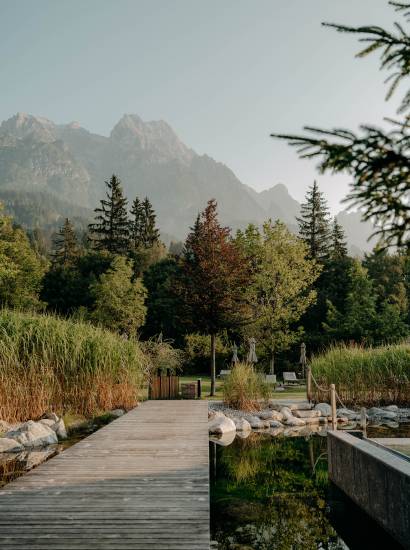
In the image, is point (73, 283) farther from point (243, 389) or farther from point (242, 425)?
point (242, 425)

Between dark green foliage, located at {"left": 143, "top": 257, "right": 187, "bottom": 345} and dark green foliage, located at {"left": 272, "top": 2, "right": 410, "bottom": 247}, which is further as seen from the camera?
dark green foliage, located at {"left": 143, "top": 257, "right": 187, "bottom": 345}

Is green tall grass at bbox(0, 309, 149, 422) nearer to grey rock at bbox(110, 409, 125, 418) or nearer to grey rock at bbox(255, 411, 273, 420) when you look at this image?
grey rock at bbox(110, 409, 125, 418)

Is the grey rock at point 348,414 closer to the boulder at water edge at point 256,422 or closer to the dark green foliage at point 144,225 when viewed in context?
the boulder at water edge at point 256,422

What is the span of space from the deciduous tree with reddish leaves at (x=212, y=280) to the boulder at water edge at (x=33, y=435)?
7.88 m

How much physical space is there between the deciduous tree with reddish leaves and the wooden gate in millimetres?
1892

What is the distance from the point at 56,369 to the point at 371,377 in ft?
27.2

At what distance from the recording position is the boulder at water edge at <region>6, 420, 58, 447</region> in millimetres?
8312

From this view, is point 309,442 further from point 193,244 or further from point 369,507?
point 193,244

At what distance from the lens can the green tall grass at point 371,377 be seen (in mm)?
13320

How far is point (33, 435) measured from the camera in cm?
838

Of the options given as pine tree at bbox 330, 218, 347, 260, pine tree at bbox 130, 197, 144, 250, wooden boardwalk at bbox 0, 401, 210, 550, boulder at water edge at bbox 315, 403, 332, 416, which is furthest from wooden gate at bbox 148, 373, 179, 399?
pine tree at bbox 130, 197, 144, 250

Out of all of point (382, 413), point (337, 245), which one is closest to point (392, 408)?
point (382, 413)

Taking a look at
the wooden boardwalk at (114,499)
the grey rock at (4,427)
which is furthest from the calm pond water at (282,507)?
the grey rock at (4,427)

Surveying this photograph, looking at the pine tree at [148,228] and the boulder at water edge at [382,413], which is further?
the pine tree at [148,228]
